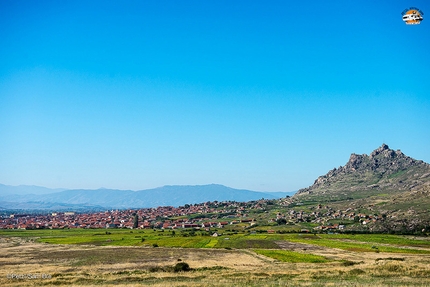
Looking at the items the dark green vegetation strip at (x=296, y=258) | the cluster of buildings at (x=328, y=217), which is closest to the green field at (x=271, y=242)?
the dark green vegetation strip at (x=296, y=258)

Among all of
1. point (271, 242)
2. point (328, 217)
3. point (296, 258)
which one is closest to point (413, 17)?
point (296, 258)

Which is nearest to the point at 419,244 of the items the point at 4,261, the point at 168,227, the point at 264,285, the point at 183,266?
the point at 183,266

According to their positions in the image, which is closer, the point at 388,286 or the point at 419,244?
the point at 388,286

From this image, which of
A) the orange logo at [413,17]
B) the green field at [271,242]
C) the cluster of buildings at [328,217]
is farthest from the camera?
the cluster of buildings at [328,217]

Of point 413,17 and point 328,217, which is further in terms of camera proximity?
point 328,217

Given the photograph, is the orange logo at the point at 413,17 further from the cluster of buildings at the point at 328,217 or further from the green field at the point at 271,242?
the cluster of buildings at the point at 328,217

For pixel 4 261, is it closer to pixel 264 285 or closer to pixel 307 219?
pixel 264 285

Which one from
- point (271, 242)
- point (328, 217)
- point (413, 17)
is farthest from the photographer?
point (328, 217)

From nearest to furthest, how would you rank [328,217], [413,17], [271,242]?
[413,17]
[271,242]
[328,217]

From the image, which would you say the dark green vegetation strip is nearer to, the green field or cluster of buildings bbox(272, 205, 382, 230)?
the green field

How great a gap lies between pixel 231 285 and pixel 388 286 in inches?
478

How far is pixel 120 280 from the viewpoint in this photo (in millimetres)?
35875

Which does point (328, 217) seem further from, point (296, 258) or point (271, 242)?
point (296, 258)

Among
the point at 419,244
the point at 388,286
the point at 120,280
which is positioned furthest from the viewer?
the point at 419,244
